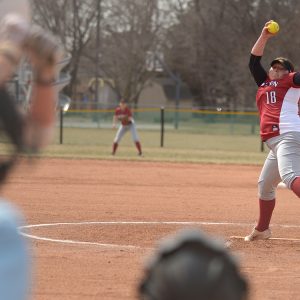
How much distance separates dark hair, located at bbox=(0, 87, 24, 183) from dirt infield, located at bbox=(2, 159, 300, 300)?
4.7 inches

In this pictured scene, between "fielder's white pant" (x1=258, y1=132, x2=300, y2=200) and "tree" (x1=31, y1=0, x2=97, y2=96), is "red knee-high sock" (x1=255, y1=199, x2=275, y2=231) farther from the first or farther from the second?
"tree" (x1=31, y1=0, x2=97, y2=96)

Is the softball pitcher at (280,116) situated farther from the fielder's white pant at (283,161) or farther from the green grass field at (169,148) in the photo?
the green grass field at (169,148)

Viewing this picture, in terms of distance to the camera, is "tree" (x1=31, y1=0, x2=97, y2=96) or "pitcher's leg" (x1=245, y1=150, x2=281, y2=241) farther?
"tree" (x1=31, y1=0, x2=97, y2=96)

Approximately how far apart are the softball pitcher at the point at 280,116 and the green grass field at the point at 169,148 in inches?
296

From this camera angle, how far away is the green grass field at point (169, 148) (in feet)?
84.8

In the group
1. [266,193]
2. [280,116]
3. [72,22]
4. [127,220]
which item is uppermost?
[72,22]

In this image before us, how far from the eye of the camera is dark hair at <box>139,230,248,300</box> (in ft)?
7.77

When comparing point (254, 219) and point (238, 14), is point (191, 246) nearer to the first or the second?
point (254, 219)

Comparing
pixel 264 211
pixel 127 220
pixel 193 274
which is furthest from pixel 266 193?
pixel 193 274

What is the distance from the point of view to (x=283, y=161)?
31.8ft

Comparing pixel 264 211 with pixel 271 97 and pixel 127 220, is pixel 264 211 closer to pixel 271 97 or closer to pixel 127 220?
pixel 271 97

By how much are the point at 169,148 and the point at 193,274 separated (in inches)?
1185

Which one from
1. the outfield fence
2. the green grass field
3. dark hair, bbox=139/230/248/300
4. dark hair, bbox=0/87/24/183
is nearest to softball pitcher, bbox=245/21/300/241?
dark hair, bbox=0/87/24/183

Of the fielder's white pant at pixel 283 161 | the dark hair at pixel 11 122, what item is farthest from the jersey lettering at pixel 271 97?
the dark hair at pixel 11 122
